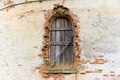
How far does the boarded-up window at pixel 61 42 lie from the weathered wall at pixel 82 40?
1.32 ft

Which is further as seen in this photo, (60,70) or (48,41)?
(48,41)

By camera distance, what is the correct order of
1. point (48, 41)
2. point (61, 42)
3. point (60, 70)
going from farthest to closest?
point (61, 42) < point (48, 41) < point (60, 70)

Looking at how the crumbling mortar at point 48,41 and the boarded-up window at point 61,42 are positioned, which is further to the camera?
the boarded-up window at point 61,42

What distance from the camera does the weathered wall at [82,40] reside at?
13.2m

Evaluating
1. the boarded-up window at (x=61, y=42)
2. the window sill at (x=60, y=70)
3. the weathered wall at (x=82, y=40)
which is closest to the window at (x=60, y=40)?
the boarded-up window at (x=61, y=42)

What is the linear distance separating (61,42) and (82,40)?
2.46 ft

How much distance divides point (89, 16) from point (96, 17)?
0.23 meters

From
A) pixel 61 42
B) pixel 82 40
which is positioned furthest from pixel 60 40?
pixel 82 40

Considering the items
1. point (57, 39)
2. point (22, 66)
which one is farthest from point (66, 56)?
point (22, 66)

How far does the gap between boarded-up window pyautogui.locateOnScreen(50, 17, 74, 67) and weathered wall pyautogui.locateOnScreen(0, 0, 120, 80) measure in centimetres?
40

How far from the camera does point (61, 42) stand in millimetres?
13625

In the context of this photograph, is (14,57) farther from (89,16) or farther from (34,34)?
(89,16)

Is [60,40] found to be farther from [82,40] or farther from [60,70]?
[60,70]

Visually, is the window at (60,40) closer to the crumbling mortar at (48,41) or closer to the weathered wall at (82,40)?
the crumbling mortar at (48,41)
